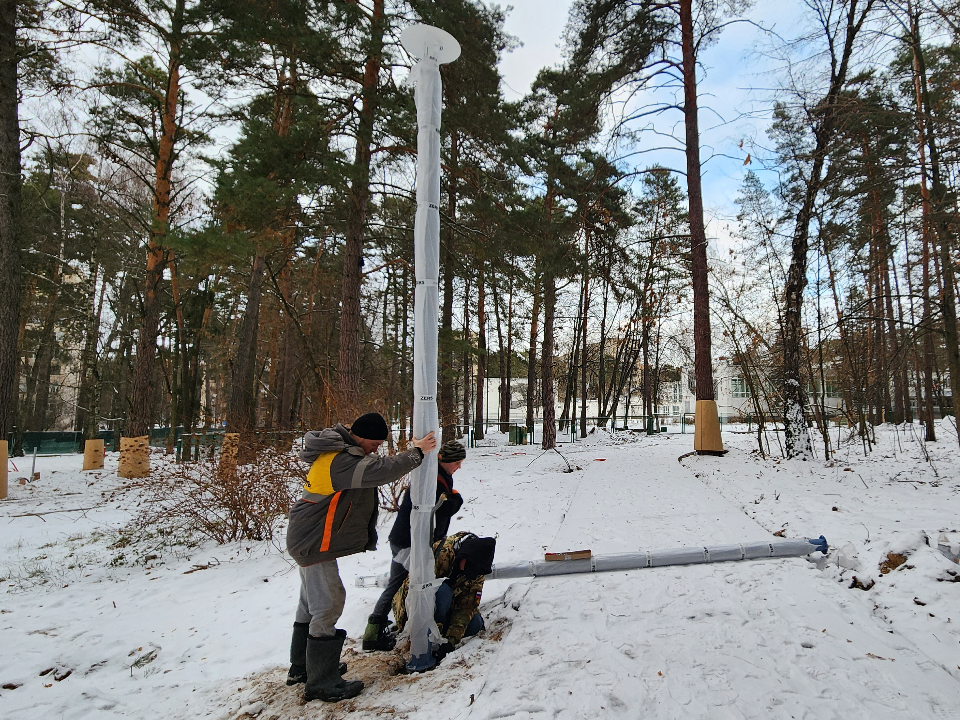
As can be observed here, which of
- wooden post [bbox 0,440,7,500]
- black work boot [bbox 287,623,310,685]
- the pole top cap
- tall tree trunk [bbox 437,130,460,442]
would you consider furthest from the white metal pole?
wooden post [bbox 0,440,7,500]

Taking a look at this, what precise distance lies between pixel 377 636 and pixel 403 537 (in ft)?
2.14

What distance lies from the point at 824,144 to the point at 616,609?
7.35 metres

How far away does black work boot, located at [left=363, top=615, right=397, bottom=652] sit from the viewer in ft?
11.1

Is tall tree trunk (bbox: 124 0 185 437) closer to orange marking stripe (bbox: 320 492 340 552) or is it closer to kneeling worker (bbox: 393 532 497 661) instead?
kneeling worker (bbox: 393 532 497 661)

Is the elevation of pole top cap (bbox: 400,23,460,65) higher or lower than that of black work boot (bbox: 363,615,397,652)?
higher

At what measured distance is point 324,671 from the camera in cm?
284

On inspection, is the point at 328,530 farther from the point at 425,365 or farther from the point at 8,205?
the point at 8,205

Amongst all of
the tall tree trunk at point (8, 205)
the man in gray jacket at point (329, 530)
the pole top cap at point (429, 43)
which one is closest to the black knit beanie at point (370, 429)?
the man in gray jacket at point (329, 530)

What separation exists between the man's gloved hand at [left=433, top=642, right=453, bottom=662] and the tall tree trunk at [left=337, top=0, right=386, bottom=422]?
590cm

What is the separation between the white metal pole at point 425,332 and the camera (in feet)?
10.2

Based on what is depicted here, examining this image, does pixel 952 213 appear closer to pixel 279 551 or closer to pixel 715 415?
pixel 715 415

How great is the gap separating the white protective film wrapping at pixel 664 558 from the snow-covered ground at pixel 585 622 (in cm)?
9

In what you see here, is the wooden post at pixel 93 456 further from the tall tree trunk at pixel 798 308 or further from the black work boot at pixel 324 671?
the tall tree trunk at pixel 798 308

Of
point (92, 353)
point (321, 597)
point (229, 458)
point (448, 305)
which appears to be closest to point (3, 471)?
point (229, 458)
